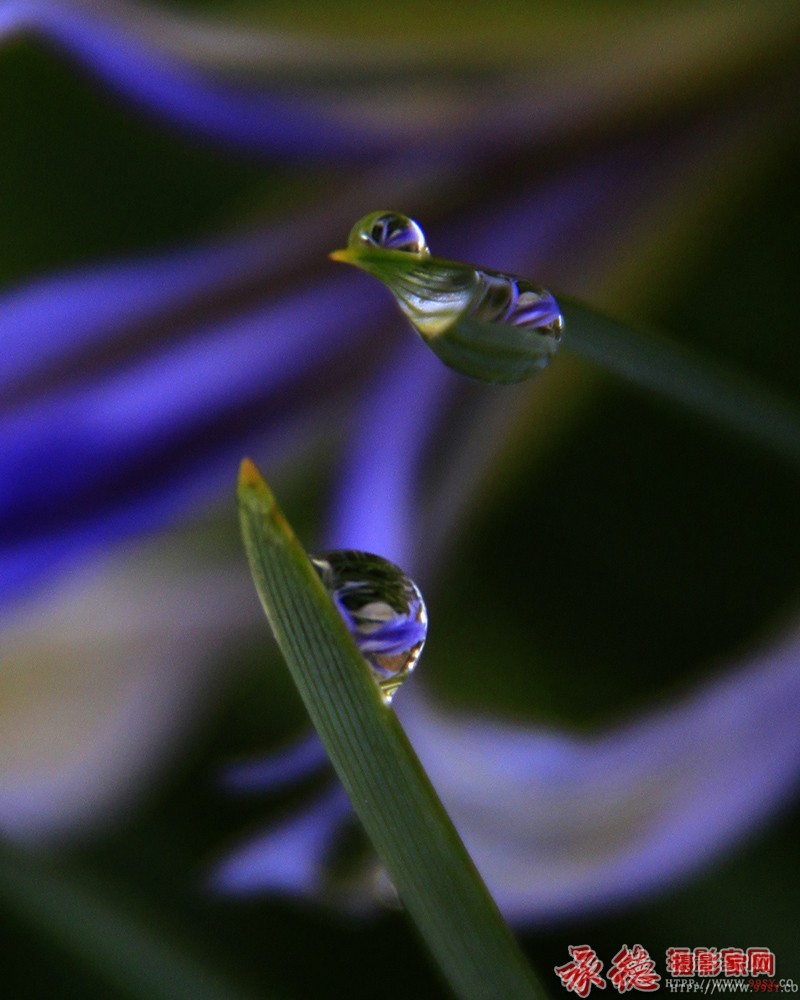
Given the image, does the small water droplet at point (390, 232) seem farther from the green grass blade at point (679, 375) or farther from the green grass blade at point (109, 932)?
the green grass blade at point (109, 932)

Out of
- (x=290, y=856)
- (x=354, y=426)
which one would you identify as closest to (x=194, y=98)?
(x=354, y=426)

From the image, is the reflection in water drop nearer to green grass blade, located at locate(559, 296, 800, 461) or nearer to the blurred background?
green grass blade, located at locate(559, 296, 800, 461)

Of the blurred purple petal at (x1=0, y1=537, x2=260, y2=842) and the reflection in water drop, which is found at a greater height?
the blurred purple petal at (x1=0, y1=537, x2=260, y2=842)

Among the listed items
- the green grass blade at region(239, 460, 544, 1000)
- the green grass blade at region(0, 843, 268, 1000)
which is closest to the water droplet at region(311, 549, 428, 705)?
the green grass blade at region(239, 460, 544, 1000)

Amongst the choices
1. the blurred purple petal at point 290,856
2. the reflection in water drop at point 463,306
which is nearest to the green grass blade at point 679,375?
the reflection in water drop at point 463,306

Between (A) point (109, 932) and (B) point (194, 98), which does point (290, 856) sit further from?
(B) point (194, 98)
